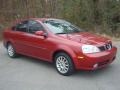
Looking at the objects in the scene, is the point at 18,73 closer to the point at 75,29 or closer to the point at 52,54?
the point at 52,54

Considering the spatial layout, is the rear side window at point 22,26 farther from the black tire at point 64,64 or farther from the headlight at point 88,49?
the headlight at point 88,49

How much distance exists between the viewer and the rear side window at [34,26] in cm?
778

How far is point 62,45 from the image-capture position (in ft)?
22.4

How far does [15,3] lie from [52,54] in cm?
1104

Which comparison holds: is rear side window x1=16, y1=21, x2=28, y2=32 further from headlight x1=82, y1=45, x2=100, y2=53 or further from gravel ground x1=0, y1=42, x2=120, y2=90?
headlight x1=82, y1=45, x2=100, y2=53

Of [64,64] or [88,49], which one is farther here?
[64,64]

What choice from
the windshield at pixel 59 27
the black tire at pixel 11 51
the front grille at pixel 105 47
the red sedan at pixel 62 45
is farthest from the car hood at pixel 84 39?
the black tire at pixel 11 51

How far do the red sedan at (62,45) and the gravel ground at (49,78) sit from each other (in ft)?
1.06

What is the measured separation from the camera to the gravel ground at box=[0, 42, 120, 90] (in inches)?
239

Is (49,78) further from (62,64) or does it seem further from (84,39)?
(84,39)

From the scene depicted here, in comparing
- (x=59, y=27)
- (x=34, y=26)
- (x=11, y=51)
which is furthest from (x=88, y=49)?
(x=11, y=51)

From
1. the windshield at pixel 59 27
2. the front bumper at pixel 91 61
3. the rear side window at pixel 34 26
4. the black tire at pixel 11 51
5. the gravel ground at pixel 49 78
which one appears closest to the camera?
the gravel ground at pixel 49 78

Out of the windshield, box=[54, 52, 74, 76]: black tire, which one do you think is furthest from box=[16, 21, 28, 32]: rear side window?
box=[54, 52, 74, 76]: black tire

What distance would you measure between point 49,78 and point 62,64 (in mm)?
549
